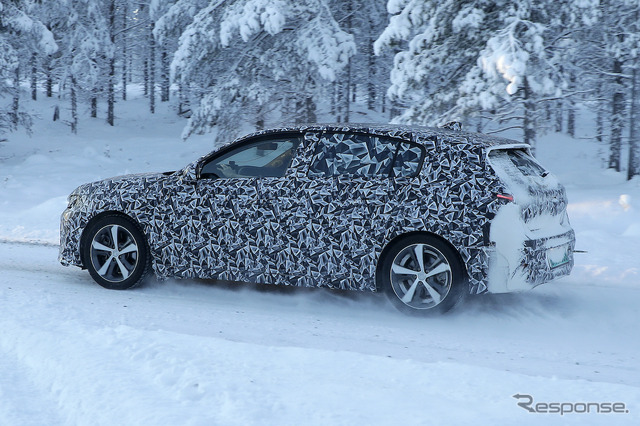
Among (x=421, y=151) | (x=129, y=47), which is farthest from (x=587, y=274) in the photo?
(x=129, y=47)

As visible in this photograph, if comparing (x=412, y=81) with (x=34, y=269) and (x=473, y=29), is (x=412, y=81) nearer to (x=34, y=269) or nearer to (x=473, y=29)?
(x=473, y=29)

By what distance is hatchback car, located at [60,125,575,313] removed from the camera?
612 cm

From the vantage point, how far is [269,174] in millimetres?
6816

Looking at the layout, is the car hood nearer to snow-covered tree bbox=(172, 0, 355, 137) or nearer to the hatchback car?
the hatchback car

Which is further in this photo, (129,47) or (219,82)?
Answer: (129,47)

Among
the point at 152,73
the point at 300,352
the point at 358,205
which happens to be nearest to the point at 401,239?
the point at 358,205

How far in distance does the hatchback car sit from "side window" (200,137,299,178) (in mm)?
10

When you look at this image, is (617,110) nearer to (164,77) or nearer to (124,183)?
(124,183)

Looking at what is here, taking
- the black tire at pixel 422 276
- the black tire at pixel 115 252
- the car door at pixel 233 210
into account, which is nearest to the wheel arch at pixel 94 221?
the black tire at pixel 115 252

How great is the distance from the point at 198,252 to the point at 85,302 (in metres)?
1.07

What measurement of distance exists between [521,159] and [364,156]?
1.37 meters

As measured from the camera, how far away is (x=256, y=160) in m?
6.93

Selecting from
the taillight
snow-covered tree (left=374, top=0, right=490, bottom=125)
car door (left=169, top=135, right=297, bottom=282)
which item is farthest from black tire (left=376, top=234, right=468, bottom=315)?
snow-covered tree (left=374, top=0, right=490, bottom=125)

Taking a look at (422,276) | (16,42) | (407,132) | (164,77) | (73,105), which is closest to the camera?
(422,276)
